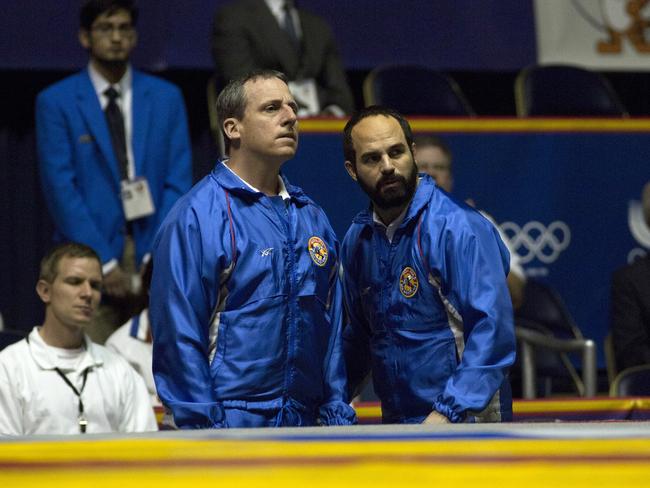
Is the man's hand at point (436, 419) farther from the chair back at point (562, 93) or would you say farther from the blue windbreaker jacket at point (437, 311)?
the chair back at point (562, 93)

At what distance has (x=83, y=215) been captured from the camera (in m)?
5.72

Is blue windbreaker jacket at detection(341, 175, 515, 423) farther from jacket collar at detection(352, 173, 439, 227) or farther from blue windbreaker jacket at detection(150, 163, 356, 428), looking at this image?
blue windbreaker jacket at detection(150, 163, 356, 428)

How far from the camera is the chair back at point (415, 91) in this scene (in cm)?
705

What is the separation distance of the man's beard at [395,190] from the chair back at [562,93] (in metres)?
3.71

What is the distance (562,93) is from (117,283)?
3248 mm

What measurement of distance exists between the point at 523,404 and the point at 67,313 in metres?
1.87

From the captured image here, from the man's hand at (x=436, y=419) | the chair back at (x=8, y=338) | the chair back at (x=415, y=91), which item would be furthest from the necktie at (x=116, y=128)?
the man's hand at (x=436, y=419)

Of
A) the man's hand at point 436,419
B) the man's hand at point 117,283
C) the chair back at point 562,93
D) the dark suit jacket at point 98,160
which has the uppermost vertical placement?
the chair back at point 562,93

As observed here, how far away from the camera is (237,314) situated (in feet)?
11.5

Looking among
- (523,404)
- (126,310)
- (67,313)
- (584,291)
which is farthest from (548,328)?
(67,313)

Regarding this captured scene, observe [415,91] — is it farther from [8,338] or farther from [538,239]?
[8,338]

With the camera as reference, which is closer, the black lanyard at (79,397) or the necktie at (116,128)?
the black lanyard at (79,397)

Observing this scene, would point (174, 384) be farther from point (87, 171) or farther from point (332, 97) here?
point (332, 97)

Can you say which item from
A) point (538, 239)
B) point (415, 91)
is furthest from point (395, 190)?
point (415, 91)
